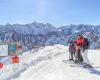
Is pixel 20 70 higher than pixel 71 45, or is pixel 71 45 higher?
pixel 71 45

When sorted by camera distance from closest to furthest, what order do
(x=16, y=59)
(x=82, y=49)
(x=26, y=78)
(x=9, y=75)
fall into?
(x=26, y=78), (x=9, y=75), (x=82, y=49), (x=16, y=59)

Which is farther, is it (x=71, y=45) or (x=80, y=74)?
(x=71, y=45)

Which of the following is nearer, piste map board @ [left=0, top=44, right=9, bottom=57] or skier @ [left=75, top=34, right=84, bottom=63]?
skier @ [left=75, top=34, right=84, bottom=63]

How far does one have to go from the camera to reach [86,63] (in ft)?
62.4

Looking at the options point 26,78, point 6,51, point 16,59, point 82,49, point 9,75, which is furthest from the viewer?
point 6,51

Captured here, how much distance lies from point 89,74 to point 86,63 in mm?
3513

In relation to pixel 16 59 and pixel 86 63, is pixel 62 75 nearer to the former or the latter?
pixel 86 63

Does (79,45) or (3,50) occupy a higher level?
(79,45)

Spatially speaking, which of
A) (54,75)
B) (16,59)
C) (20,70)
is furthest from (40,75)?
(16,59)

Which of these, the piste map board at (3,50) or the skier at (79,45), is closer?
the skier at (79,45)

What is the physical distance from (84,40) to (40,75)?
428 centimetres

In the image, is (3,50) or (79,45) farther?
(3,50)

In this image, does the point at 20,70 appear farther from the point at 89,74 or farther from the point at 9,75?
the point at 89,74

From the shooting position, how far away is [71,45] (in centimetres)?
2255
